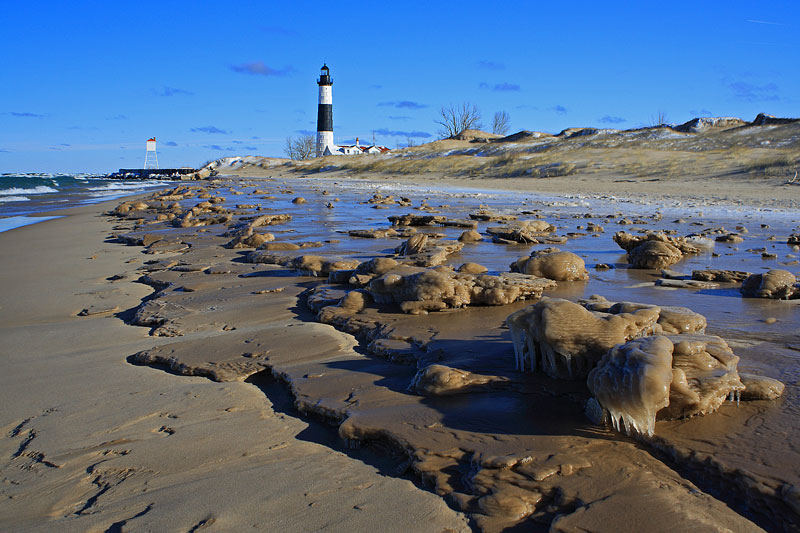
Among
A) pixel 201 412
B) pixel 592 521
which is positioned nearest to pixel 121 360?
pixel 201 412

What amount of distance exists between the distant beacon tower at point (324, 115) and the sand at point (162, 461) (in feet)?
185

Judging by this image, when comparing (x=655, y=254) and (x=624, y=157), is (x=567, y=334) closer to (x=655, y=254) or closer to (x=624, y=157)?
(x=655, y=254)

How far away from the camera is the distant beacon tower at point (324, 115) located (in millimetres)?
58312

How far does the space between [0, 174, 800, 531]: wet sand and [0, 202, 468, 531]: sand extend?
0.03 meters

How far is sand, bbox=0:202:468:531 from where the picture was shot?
1656 millimetres

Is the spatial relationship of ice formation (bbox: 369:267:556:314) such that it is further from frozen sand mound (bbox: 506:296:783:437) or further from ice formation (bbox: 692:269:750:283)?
ice formation (bbox: 692:269:750:283)

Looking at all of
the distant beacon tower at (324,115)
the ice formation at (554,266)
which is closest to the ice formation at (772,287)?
the ice formation at (554,266)

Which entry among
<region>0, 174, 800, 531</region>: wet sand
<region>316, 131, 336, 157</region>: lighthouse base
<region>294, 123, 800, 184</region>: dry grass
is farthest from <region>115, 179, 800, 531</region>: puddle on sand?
<region>316, 131, 336, 157</region>: lighthouse base

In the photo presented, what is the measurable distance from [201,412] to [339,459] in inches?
26.9

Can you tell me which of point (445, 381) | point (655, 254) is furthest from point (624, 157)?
point (445, 381)

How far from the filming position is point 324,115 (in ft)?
194

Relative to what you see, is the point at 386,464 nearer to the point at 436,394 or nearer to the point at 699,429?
the point at 436,394

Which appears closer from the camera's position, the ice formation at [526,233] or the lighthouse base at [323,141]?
the ice formation at [526,233]

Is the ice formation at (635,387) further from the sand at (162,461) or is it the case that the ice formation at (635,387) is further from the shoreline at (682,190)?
the shoreline at (682,190)
